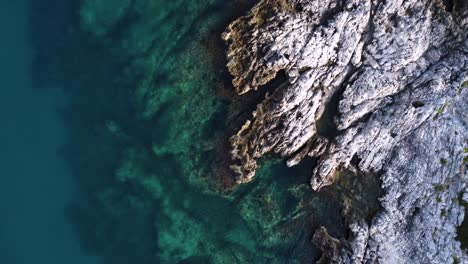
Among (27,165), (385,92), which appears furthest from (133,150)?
(385,92)

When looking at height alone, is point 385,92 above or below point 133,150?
below

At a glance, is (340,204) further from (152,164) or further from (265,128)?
(152,164)

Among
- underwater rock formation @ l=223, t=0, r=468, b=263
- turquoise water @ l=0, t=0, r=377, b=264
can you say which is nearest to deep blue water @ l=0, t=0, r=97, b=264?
turquoise water @ l=0, t=0, r=377, b=264

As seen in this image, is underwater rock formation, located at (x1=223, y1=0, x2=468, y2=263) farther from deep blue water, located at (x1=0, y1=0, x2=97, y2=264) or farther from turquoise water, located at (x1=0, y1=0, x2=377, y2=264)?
deep blue water, located at (x1=0, y1=0, x2=97, y2=264)

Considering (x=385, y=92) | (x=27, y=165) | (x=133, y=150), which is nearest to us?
(x=385, y=92)

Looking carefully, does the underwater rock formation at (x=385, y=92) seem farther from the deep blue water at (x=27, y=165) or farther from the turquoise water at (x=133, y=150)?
the deep blue water at (x=27, y=165)

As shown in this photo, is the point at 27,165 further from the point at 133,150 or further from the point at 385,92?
the point at 385,92

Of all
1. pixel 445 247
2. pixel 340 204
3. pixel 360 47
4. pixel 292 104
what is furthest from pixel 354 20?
pixel 445 247
